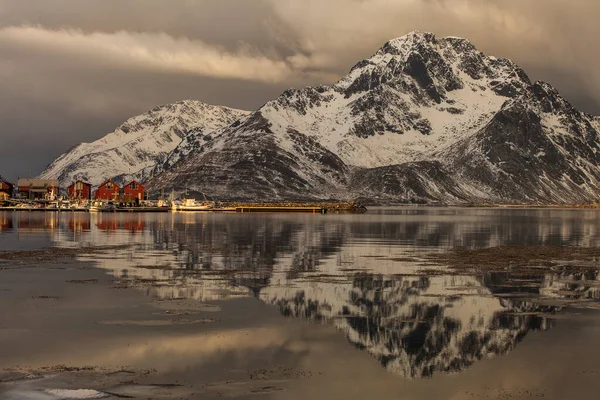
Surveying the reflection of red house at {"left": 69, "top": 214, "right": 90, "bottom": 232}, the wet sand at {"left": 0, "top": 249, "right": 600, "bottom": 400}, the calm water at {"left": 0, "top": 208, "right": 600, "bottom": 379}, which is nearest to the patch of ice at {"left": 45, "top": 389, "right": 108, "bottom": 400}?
the wet sand at {"left": 0, "top": 249, "right": 600, "bottom": 400}

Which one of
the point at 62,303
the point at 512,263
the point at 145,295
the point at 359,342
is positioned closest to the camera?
the point at 359,342

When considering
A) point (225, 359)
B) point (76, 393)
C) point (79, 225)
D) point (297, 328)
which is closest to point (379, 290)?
point (297, 328)

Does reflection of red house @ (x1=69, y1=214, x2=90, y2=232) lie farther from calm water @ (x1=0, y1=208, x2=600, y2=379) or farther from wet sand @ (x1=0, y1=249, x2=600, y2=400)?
wet sand @ (x1=0, y1=249, x2=600, y2=400)

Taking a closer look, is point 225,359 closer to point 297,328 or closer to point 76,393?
point 76,393

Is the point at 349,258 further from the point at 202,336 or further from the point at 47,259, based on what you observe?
the point at 202,336

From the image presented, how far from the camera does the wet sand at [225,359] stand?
2672 cm

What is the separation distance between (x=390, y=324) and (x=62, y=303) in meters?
18.7

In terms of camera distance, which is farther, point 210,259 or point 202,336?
point 210,259

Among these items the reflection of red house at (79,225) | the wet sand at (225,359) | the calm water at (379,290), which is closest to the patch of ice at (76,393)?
the wet sand at (225,359)

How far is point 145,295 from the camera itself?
156 feet

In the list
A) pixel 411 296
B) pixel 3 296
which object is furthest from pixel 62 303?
pixel 411 296

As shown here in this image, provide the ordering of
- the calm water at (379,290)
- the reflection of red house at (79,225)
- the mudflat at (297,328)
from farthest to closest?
1. the reflection of red house at (79,225)
2. the calm water at (379,290)
3. the mudflat at (297,328)

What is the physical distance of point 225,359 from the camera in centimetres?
3080

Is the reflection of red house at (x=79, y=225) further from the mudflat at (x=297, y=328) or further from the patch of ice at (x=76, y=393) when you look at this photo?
the patch of ice at (x=76, y=393)
